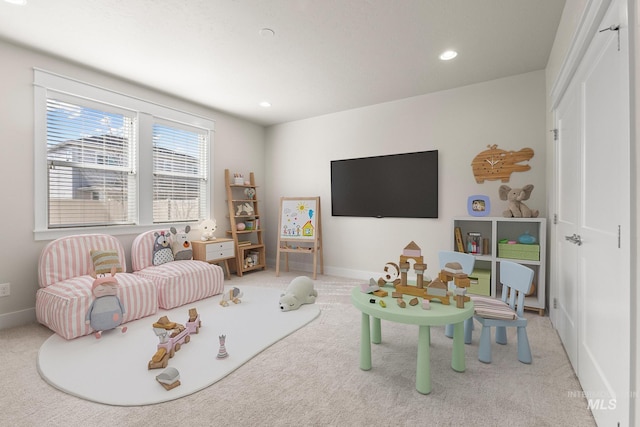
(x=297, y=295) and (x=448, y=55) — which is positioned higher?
(x=448, y=55)

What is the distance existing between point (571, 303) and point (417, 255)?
1.15 meters

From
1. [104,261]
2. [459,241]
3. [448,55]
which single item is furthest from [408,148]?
[104,261]

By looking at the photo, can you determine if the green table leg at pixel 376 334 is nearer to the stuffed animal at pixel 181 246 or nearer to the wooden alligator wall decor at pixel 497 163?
the wooden alligator wall decor at pixel 497 163

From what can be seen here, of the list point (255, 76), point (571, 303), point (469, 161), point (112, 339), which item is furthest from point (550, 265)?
point (112, 339)

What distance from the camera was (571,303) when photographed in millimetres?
2037

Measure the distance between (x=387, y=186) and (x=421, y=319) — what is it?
2741 mm

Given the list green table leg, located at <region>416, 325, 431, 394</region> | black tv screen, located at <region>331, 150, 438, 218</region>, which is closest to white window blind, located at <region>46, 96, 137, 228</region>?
black tv screen, located at <region>331, 150, 438, 218</region>

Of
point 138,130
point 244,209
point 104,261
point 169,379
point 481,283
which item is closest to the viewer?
point 169,379

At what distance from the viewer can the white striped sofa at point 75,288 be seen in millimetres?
2336

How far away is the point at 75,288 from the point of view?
2.47 m

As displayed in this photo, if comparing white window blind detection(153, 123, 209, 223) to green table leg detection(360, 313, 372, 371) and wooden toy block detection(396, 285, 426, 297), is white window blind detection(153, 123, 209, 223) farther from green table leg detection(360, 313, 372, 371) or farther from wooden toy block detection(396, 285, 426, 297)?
wooden toy block detection(396, 285, 426, 297)

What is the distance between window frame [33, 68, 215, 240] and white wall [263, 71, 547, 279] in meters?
1.43

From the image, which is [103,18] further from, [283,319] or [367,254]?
→ [367,254]

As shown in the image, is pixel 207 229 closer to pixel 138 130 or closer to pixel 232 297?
pixel 232 297
